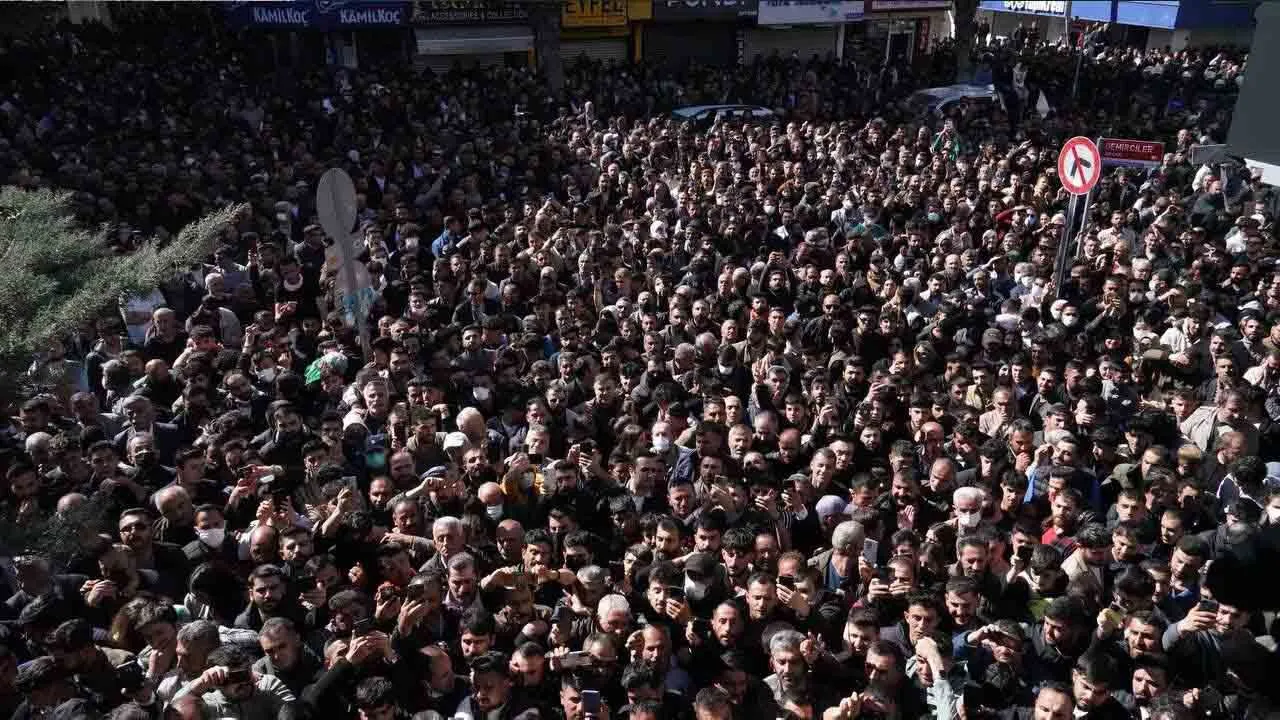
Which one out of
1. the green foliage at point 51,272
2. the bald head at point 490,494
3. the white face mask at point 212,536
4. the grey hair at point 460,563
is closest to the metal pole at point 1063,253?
the bald head at point 490,494

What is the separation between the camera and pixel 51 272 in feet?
15.4

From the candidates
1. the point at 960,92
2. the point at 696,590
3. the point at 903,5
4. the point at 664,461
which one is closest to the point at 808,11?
the point at 903,5

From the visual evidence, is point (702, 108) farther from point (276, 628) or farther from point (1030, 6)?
point (1030, 6)

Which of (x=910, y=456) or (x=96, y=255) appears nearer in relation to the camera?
(x=96, y=255)

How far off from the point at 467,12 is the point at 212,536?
968 inches

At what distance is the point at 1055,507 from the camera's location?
5.18m

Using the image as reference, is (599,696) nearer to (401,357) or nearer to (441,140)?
(401,357)

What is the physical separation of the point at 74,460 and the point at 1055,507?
5.30 meters

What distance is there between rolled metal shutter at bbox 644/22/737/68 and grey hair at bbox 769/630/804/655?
27.8 metres

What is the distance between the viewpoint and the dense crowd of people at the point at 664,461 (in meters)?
4.05

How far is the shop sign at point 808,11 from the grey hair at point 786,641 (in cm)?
2877

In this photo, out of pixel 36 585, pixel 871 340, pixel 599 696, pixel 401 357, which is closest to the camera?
pixel 599 696

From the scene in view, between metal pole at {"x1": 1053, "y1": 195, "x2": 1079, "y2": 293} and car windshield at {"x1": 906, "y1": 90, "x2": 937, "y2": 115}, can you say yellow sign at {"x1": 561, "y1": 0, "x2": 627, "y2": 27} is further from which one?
metal pole at {"x1": 1053, "y1": 195, "x2": 1079, "y2": 293}

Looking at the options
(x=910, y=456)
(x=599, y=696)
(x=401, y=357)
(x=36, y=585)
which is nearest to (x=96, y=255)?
(x=36, y=585)
